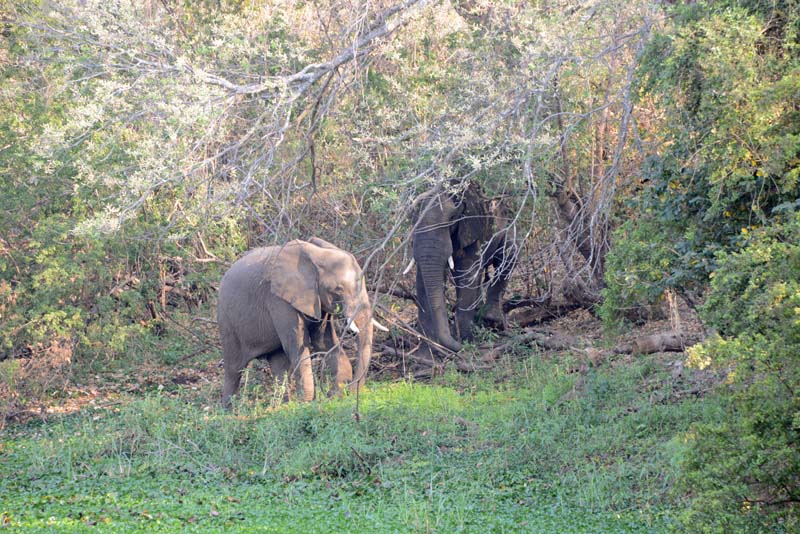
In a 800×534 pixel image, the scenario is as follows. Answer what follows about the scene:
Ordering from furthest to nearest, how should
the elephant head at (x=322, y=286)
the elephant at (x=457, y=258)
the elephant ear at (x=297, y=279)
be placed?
1. the elephant at (x=457, y=258)
2. the elephant ear at (x=297, y=279)
3. the elephant head at (x=322, y=286)

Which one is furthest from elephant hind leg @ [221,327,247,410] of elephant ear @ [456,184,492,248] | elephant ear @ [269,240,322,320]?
elephant ear @ [456,184,492,248]

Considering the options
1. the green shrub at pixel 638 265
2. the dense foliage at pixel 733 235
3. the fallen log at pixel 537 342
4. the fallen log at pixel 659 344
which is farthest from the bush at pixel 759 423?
the fallen log at pixel 537 342

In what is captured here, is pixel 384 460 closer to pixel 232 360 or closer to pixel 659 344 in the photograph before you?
pixel 659 344

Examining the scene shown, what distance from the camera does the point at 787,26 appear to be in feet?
24.8

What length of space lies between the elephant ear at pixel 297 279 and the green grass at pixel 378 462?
4.37 feet

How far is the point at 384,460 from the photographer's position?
9.29 meters

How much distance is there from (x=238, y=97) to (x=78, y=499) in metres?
4.08

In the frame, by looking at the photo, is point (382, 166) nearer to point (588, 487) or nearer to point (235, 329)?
point (235, 329)

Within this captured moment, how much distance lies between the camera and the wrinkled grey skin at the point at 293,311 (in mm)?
12016

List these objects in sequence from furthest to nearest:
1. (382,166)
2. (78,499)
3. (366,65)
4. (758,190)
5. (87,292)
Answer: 1. (87,292)
2. (382,166)
3. (366,65)
4. (78,499)
5. (758,190)

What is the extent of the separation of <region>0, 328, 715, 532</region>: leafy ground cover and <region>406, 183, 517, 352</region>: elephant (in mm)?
2316

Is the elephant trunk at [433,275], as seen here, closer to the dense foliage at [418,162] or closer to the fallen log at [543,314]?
the dense foliage at [418,162]

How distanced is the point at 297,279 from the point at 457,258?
4036mm

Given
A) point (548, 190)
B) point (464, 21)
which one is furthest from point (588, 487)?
point (464, 21)
